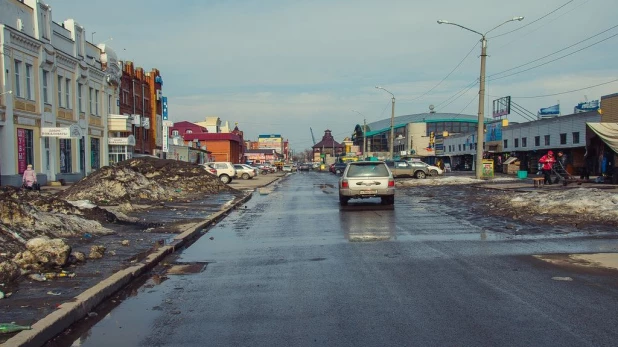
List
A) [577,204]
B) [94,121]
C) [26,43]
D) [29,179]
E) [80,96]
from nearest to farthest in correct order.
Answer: [577,204]
[29,179]
[26,43]
[80,96]
[94,121]

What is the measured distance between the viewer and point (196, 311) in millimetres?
6254

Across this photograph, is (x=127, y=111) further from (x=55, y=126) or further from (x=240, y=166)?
(x=55, y=126)

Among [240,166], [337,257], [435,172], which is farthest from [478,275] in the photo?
[240,166]

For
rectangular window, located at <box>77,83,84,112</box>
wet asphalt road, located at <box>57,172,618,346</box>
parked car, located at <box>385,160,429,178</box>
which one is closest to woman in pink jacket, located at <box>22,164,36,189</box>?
wet asphalt road, located at <box>57,172,618,346</box>

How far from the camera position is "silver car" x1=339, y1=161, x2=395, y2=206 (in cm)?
1914

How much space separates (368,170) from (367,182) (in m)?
0.50

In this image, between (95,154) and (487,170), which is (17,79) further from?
(487,170)

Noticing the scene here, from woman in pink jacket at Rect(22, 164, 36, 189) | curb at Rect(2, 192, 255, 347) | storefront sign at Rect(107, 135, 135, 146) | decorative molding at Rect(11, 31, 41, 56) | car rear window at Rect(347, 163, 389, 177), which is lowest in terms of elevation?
curb at Rect(2, 192, 255, 347)

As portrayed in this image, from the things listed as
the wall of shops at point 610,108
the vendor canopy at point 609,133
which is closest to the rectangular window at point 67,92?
the vendor canopy at point 609,133

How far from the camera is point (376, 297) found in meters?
6.64

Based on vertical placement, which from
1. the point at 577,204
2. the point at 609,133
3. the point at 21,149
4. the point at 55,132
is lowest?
the point at 577,204

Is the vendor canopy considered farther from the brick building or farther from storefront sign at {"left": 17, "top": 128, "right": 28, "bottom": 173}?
the brick building

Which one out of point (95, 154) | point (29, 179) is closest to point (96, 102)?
point (95, 154)

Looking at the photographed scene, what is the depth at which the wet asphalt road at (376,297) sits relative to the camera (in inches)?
207
